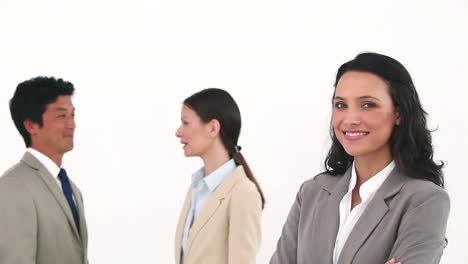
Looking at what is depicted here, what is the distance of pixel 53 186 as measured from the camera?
2818 mm

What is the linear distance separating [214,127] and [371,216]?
103 cm

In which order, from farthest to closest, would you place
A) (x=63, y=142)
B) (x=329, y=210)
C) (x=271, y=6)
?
(x=271, y=6), (x=63, y=142), (x=329, y=210)

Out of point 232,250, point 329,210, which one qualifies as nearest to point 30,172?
point 232,250

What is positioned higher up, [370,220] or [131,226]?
[370,220]

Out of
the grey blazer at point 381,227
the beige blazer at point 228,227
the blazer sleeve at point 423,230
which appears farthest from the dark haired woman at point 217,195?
the blazer sleeve at point 423,230

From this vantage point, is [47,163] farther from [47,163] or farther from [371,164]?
[371,164]

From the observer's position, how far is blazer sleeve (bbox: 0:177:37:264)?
8.70ft

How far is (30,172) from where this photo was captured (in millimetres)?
2826

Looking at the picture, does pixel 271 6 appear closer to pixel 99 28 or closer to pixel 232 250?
pixel 99 28

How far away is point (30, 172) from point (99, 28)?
1939 millimetres

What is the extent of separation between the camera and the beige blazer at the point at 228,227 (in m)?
2.75

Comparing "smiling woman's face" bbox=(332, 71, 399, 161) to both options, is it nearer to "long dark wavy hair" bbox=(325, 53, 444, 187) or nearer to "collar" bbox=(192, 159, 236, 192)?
"long dark wavy hair" bbox=(325, 53, 444, 187)

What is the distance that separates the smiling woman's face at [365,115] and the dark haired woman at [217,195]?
2.61ft

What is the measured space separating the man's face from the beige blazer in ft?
2.11
